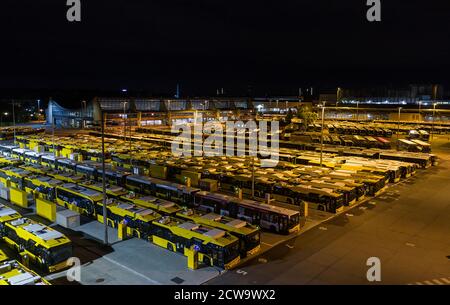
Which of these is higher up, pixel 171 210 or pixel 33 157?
pixel 33 157

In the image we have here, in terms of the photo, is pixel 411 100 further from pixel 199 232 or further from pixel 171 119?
pixel 199 232

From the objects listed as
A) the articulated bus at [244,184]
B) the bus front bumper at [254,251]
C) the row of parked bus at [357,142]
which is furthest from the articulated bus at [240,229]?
the row of parked bus at [357,142]

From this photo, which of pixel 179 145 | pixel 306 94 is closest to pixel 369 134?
pixel 179 145

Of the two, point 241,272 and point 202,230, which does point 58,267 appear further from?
point 241,272

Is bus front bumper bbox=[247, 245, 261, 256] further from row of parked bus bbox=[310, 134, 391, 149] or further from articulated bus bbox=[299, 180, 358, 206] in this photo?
row of parked bus bbox=[310, 134, 391, 149]

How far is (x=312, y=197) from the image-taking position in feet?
113

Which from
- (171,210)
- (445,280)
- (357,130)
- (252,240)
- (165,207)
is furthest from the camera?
(357,130)

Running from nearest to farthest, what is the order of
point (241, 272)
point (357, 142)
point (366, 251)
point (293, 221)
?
1. point (241, 272)
2. point (366, 251)
3. point (293, 221)
4. point (357, 142)

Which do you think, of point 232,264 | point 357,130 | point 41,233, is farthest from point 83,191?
point 357,130

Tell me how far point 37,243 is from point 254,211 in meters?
15.6

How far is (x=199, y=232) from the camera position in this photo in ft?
77.4

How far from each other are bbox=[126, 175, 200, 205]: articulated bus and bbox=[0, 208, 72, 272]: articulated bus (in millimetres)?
12984

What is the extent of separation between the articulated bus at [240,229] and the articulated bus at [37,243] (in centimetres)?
→ 832

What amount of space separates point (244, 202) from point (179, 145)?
3918 centimetres
